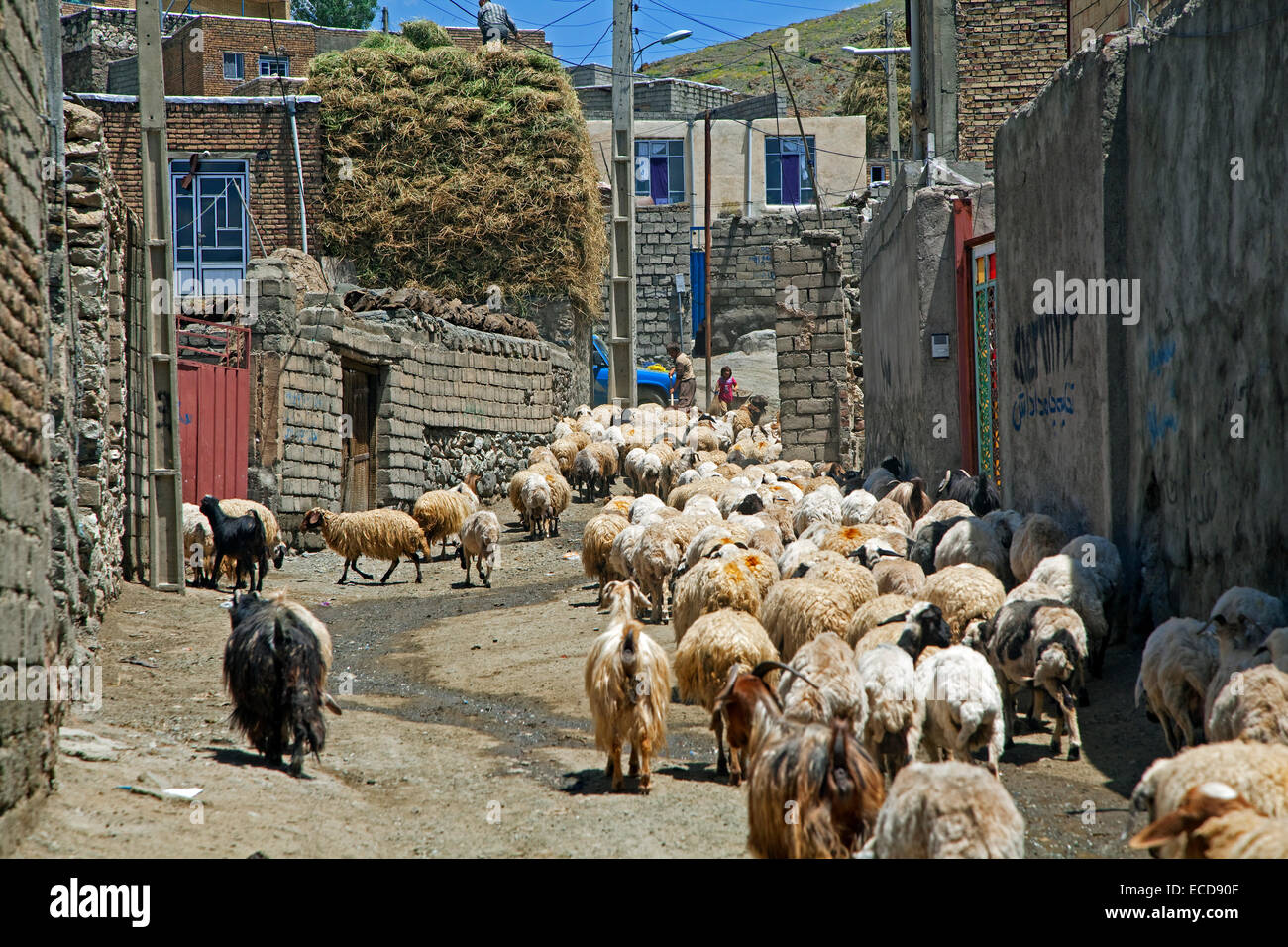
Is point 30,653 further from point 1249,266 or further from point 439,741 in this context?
point 1249,266

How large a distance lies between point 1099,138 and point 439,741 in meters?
5.54

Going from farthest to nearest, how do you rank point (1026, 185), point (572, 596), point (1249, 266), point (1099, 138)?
point (572, 596)
point (1026, 185)
point (1099, 138)
point (1249, 266)

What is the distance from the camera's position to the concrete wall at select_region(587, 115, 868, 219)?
118 ft

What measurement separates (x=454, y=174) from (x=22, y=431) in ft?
73.1

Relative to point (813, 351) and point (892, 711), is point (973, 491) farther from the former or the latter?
point (813, 351)

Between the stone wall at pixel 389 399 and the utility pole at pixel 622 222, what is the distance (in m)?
1.33

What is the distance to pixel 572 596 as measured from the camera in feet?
40.0

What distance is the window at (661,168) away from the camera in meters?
36.8

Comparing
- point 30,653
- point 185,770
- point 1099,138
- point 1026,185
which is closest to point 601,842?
point 185,770

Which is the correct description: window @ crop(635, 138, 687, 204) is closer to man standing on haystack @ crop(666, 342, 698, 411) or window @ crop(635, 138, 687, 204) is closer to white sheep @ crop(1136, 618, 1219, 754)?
man standing on haystack @ crop(666, 342, 698, 411)

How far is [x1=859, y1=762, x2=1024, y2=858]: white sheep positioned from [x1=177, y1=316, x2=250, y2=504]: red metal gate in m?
10.9

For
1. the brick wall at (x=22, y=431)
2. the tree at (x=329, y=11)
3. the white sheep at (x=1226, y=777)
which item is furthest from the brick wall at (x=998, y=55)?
the tree at (x=329, y=11)

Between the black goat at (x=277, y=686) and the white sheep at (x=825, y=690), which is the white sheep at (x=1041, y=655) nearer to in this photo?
the white sheep at (x=825, y=690)

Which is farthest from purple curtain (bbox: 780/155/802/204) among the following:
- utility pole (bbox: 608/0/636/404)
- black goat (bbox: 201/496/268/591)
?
black goat (bbox: 201/496/268/591)
